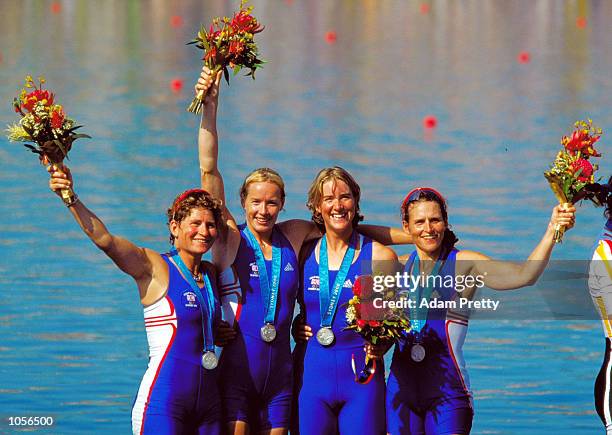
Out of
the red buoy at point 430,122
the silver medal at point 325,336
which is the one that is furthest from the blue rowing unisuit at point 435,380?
the red buoy at point 430,122

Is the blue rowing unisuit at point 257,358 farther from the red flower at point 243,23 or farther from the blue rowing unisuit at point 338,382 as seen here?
the red flower at point 243,23

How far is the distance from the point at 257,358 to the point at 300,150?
1382 centimetres

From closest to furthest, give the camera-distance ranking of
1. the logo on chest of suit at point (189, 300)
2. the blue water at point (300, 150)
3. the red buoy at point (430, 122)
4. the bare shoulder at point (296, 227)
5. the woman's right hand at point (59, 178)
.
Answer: the woman's right hand at point (59, 178) → the logo on chest of suit at point (189, 300) → the bare shoulder at point (296, 227) → the blue water at point (300, 150) → the red buoy at point (430, 122)

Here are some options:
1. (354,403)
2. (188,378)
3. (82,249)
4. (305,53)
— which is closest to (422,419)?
(354,403)

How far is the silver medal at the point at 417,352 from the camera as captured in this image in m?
7.13

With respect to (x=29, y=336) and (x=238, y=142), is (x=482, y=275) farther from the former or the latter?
(x=238, y=142)

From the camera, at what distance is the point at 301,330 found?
7.33 m

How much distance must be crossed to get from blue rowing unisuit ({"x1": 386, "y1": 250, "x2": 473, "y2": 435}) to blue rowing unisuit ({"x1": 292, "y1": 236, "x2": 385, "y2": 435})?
0.14 metres

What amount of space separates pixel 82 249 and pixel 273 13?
26710 millimetres

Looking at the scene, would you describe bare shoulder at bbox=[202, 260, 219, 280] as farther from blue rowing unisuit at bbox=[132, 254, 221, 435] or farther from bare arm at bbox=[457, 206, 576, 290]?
bare arm at bbox=[457, 206, 576, 290]

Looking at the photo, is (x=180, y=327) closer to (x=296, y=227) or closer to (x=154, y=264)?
(x=154, y=264)

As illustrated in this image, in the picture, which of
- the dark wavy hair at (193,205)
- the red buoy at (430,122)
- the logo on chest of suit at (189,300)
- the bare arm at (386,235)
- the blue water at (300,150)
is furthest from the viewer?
the red buoy at (430,122)

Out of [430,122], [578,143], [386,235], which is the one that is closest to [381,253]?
[386,235]

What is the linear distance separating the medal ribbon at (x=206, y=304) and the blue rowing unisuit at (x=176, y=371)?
2cm
